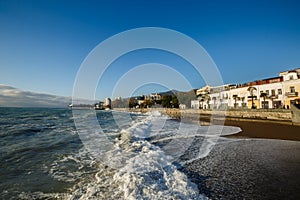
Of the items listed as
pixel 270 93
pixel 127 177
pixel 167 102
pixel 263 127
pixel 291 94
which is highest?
pixel 270 93

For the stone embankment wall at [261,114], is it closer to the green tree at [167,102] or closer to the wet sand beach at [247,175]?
the wet sand beach at [247,175]

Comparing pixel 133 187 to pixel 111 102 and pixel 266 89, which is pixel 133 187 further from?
pixel 111 102

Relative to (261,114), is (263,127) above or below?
below

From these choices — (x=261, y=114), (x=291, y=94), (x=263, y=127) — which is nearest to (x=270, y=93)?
(x=291, y=94)

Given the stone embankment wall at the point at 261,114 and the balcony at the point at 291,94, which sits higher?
the balcony at the point at 291,94

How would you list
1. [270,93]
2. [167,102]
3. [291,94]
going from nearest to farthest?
[291,94] → [270,93] → [167,102]

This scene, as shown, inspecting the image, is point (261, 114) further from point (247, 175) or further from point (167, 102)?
point (167, 102)

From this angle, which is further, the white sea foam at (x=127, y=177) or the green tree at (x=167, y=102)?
the green tree at (x=167, y=102)

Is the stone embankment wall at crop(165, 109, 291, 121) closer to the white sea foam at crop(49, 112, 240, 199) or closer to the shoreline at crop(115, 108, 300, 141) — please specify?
the shoreline at crop(115, 108, 300, 141)

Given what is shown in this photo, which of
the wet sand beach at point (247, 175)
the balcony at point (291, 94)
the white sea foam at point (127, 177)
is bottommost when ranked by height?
the white sea foam at point (127, 177)

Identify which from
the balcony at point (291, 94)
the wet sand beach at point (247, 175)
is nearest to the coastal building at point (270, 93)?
the balcony at point (291, 94)

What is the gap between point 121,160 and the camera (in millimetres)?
6484

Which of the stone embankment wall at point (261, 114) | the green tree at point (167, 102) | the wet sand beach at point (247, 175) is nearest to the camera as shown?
the wet sand beach at point (247, 175)

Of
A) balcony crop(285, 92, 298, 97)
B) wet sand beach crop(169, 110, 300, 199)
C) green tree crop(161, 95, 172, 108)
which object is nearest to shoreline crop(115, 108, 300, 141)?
wet sand beach crop(169, 110, 300, 199)
